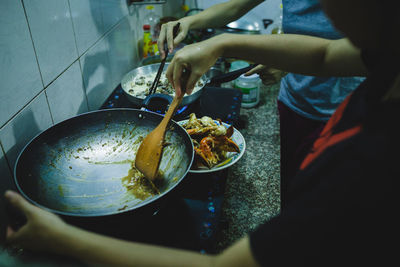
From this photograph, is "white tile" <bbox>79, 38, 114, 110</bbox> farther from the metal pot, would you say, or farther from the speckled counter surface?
the speckled counter surface

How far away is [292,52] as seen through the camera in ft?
2.62

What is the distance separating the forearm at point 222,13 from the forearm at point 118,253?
3.53ft

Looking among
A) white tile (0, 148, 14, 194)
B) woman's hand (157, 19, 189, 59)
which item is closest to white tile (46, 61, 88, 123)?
white tile (0, 148, 14, 194)

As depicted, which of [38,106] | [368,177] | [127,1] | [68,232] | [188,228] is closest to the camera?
[368,177]

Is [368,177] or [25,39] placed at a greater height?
[25,39]

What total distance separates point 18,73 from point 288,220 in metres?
0.75

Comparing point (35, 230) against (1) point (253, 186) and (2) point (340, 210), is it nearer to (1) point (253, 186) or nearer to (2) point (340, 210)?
(2) point (340, 210)

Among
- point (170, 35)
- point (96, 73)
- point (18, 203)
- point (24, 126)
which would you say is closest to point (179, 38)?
point (170, 35)

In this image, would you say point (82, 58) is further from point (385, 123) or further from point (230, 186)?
point (385, 123)

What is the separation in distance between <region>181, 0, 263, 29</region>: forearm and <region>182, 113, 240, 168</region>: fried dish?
1.80 ft

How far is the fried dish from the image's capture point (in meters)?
0.89

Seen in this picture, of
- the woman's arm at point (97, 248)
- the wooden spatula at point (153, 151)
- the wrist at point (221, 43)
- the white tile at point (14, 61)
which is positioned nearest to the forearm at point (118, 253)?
the woman's arm at point (97, 248)

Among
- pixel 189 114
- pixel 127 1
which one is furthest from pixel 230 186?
pixel 127 1

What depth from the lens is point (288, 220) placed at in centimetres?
38
